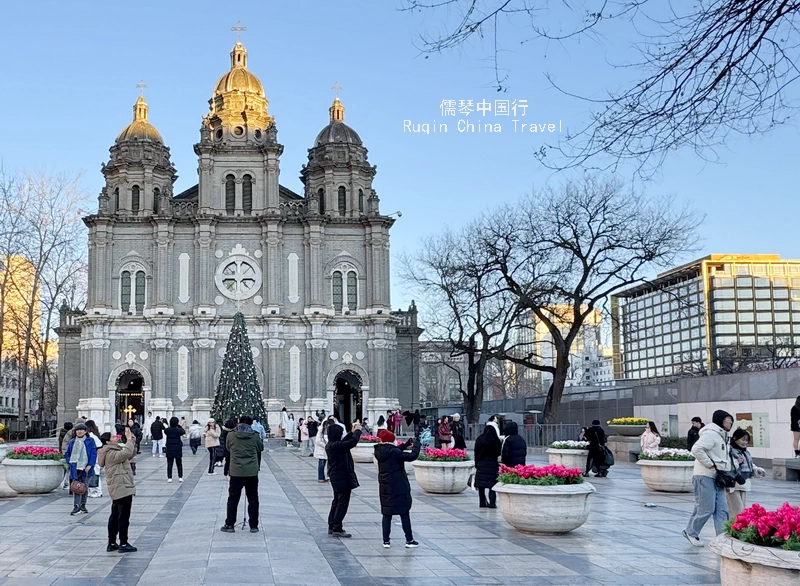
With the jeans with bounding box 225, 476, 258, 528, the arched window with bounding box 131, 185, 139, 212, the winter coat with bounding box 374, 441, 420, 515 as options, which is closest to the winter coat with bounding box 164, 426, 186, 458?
the jeans with bounding box 225, 476, 258, 528

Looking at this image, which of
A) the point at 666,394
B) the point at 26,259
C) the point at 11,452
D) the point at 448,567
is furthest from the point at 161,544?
the point at 26,259

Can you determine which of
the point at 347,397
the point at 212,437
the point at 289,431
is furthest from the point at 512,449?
the point at 347,397

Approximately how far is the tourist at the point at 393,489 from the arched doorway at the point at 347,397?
44.6m

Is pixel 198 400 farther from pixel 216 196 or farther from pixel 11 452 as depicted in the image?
pixel 11 452

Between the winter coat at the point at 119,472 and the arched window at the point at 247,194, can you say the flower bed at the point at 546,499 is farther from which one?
the arched window at the point at 247,194

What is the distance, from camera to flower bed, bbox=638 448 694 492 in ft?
62.6

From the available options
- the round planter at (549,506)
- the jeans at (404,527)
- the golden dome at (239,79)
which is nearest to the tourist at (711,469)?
the round planter at (549,506)

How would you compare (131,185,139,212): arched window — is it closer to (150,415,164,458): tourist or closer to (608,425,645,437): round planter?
(150,415,164,458): tourist

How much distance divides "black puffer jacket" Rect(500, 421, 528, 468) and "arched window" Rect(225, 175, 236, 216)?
1738 inches

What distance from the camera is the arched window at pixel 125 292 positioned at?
5694cm

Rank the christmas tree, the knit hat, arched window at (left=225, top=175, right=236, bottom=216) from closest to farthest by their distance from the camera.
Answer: the knit hat → the christmas tree → arched window at (left=225, top=175, right=236, bottom=216)

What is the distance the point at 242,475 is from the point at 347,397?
1888 inches

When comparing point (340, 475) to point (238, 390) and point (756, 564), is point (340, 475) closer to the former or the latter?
point (756, 564)

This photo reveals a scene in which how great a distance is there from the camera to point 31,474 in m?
19.6
